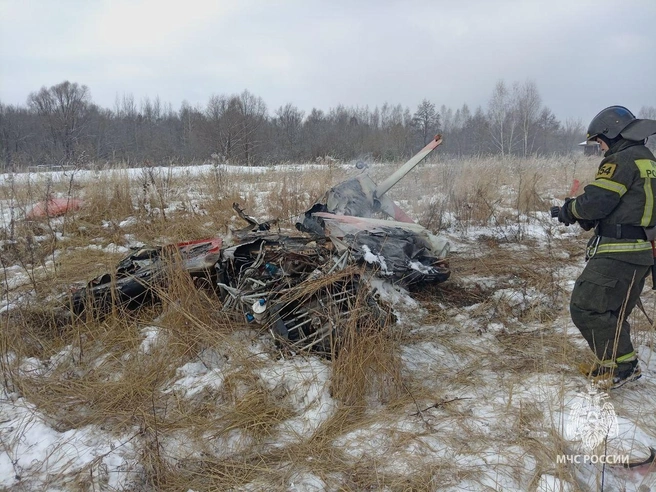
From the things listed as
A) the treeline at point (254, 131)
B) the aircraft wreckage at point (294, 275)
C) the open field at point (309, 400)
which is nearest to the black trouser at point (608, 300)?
the open field at point (309, 400)

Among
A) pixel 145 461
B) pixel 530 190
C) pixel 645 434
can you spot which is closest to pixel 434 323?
pixel 645 434

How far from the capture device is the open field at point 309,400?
6.36 ft

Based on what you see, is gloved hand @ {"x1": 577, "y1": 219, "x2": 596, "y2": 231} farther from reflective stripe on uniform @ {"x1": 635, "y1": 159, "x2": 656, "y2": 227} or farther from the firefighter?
reflective stripe on uniform @ {"x1": 635, "y1": 159, "x2": 656, "y2": 227}

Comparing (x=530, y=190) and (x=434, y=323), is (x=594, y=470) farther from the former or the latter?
(x=530, y=190)

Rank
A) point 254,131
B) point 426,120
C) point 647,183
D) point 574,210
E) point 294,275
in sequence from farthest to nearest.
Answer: point 426,120 < point 254,131 < point 294,275 < point 574,210 < point 647,183

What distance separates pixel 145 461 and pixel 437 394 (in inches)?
69.9

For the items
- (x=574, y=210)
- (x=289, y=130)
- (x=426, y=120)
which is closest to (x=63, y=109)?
(x=289, y=130)

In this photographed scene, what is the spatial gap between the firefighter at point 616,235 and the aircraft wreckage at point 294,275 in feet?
4.47

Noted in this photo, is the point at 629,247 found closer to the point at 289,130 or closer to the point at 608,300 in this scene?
the point at 608,300

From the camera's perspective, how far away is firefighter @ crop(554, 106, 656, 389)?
2355 millimetres

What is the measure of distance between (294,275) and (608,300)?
7.33 ft

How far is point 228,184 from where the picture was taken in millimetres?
8914

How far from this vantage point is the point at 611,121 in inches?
97.2

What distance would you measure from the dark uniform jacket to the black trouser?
0.08 metres
